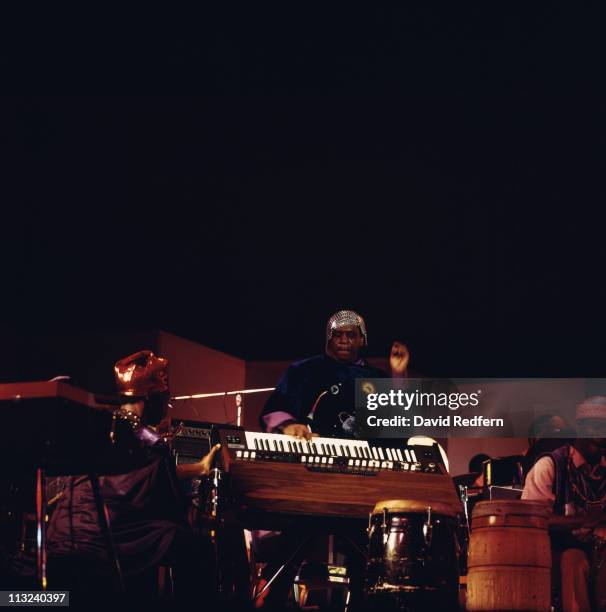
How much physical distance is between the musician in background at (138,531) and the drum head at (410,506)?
904 millimetres

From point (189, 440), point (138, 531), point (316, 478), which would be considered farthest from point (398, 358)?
point (138, 531)

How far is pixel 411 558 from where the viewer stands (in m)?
4.67

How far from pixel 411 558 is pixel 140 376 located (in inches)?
65.9

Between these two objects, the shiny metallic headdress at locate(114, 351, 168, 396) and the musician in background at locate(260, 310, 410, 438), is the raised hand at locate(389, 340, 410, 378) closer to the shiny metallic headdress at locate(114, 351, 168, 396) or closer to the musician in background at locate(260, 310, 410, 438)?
the musician in background at locate(260, 310, 410, 438)

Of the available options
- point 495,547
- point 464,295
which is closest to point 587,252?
point 464,295

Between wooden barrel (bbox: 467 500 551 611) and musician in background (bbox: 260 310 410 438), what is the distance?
125 centimetres

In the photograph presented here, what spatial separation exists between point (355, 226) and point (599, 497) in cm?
490

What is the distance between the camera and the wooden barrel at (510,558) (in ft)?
16.0

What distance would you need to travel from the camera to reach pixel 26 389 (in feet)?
10.5

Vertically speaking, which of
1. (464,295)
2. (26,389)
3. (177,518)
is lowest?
(177,518)

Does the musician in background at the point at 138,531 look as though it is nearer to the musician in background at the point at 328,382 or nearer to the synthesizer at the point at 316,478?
the synthesizer at the point at 316,478

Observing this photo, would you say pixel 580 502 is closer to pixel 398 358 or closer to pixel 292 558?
pixel 398 358

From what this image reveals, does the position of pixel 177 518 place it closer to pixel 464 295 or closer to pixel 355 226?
pixel 355 226

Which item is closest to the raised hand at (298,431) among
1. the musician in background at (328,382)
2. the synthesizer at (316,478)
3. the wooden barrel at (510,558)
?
the synthesizer at (316,478)
